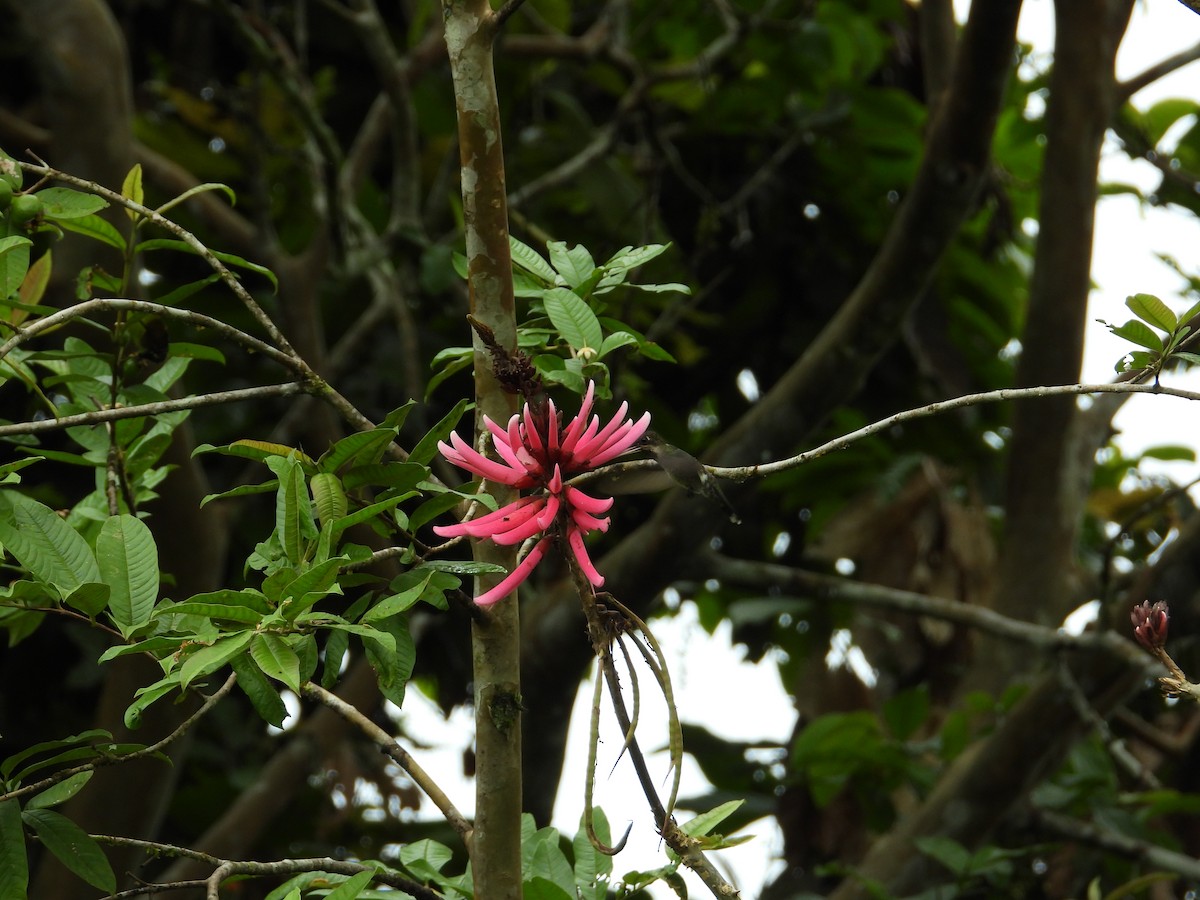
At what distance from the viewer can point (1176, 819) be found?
2.43m

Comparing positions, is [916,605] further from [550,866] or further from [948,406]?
[948,406]

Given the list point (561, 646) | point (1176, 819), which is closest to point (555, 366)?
point (561, 646)

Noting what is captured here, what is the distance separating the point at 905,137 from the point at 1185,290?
2.16 feet

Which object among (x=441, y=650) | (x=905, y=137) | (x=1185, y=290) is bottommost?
(x=441, y=650)

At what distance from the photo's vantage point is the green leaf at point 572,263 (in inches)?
38.5

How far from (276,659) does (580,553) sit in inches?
7.6

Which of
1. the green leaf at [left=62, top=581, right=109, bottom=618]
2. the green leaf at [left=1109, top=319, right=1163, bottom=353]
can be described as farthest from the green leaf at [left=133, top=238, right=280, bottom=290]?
the green leaf at [left=1109, top=319, right=1163, bottom=353]

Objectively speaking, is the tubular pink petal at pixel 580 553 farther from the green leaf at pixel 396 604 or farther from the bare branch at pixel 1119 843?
the bare branch at pixel 1119 843

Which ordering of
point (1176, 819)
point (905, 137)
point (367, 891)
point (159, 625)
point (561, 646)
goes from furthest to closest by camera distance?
point (905, 137)
point (1176, 819)
point (561, 646)
point (367, 891)
point (159, 625)

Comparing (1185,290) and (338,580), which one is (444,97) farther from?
(338,580)

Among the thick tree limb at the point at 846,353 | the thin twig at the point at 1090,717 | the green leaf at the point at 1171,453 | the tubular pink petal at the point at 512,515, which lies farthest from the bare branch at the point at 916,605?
the tubular pink petal at the point at 512,515

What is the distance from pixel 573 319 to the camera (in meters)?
0.91

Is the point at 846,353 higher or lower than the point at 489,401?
higher

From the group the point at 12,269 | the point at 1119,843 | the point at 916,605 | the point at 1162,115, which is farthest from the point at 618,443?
the point at 1162,115
